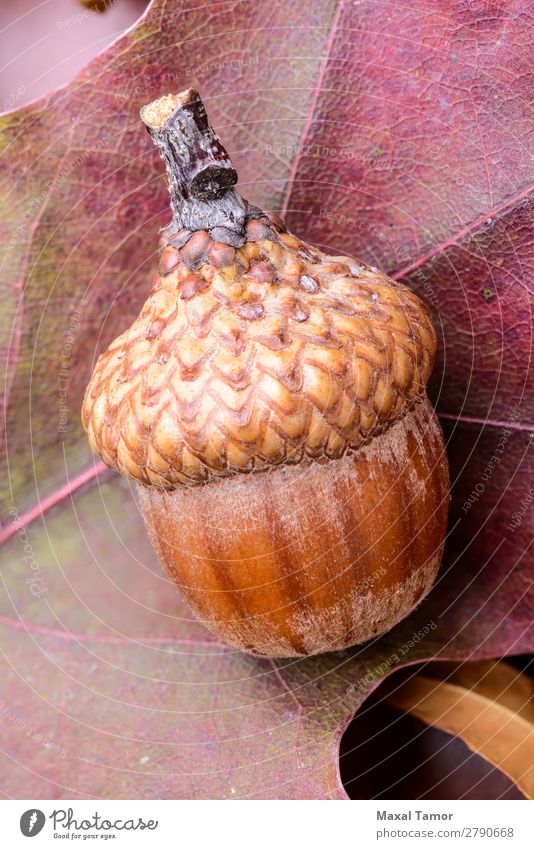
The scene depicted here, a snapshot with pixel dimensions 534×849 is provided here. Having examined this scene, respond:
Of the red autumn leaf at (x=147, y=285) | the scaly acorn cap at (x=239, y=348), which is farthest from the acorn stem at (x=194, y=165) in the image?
the red autumn leaf at (x=147, y=285)

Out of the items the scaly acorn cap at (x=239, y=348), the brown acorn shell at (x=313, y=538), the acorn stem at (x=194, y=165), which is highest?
the acorn stem at (x=194, y=165)

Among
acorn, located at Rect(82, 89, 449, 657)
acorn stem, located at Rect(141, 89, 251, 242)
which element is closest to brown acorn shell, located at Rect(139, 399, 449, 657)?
acorn, located at Rect(82, 89, 449, 657)

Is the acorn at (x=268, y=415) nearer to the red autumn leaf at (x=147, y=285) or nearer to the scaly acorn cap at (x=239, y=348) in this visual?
the scaly acorn cap at (x=239, y=348)

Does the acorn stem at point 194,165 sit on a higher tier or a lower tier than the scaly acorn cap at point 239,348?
higher

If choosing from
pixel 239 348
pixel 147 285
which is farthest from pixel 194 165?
pixel 147 285

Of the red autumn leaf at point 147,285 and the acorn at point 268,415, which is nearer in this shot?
the acorn at point 268,415

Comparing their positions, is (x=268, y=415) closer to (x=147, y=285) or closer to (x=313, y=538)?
(x=313, y=538)
